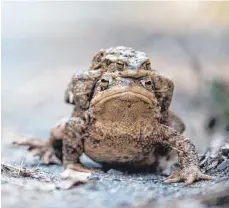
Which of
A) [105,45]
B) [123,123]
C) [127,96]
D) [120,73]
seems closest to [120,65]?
[120,73]

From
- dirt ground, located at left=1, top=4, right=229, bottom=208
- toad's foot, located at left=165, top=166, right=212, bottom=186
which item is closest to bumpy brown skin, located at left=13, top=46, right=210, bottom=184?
toad's foot, located at left=165, top=166, right=212, bottom=186

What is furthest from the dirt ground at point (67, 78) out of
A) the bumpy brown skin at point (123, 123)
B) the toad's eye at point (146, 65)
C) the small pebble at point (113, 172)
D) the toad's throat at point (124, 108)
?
the toad's eye at point (146, 65)

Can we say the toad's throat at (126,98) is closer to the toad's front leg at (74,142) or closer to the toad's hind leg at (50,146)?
the toad's front leg at (74,142)

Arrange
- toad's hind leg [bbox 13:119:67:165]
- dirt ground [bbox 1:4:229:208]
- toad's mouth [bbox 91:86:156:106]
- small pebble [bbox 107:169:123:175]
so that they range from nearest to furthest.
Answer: dirt ground [bbox 1:4:229:208], toad's mouth [bbox 91:86:156:106], small pebble [bbox 107:169:123:175], toad's hind leg [bbox 13:119:67:165]

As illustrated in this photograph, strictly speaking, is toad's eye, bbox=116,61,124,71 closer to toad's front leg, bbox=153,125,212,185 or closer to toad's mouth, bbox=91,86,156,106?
toad's mouth, bbox=91,86,156,106

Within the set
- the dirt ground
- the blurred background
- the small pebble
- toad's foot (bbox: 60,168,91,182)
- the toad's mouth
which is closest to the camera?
the dirt ground

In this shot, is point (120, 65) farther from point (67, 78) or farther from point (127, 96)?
point (67, 78)

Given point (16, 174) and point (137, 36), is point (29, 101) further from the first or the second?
point (16, 174)
